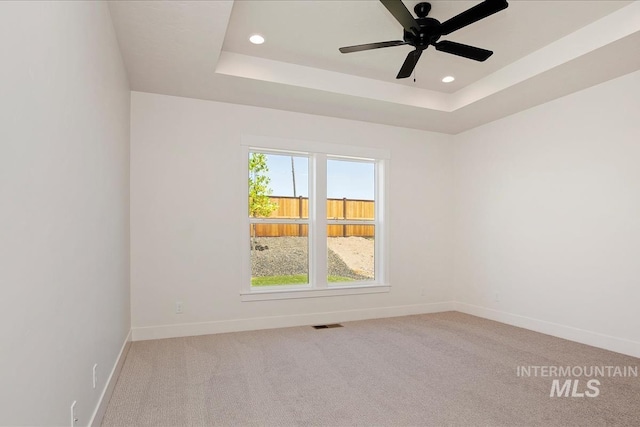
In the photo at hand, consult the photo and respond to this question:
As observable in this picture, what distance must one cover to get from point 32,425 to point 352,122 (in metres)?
4.40

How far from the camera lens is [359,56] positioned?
12.0ft

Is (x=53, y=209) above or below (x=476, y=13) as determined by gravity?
below

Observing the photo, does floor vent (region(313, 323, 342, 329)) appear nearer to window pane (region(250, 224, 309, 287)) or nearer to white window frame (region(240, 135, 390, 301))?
white window frame (region(240, 135, 390, 301))

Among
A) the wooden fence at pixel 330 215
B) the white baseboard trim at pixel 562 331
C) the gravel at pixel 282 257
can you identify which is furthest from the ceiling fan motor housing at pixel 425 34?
the white baseboard trim at pixel 562 331

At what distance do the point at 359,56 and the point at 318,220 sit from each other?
202cm

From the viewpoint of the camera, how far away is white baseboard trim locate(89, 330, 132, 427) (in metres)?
2.06

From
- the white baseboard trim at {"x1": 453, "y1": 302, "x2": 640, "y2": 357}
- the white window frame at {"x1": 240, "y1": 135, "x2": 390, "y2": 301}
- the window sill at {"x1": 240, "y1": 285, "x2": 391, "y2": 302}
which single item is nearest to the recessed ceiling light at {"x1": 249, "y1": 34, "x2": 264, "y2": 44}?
the white window frame at {"x1": 240, "y1": 135, "x2": 390, "y2": 301}

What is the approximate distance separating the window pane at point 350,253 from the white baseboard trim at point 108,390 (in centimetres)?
252

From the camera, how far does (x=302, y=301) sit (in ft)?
14.9

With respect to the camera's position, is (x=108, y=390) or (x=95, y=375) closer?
(x=95, y=375)

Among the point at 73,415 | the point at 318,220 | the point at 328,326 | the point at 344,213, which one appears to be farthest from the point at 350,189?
the point at 73,415

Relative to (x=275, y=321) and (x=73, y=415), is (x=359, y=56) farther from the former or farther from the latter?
(x=73, y=415)

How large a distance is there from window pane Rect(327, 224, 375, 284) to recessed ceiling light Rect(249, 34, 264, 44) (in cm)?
242

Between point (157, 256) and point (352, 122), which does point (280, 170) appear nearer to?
point (352, 122)
